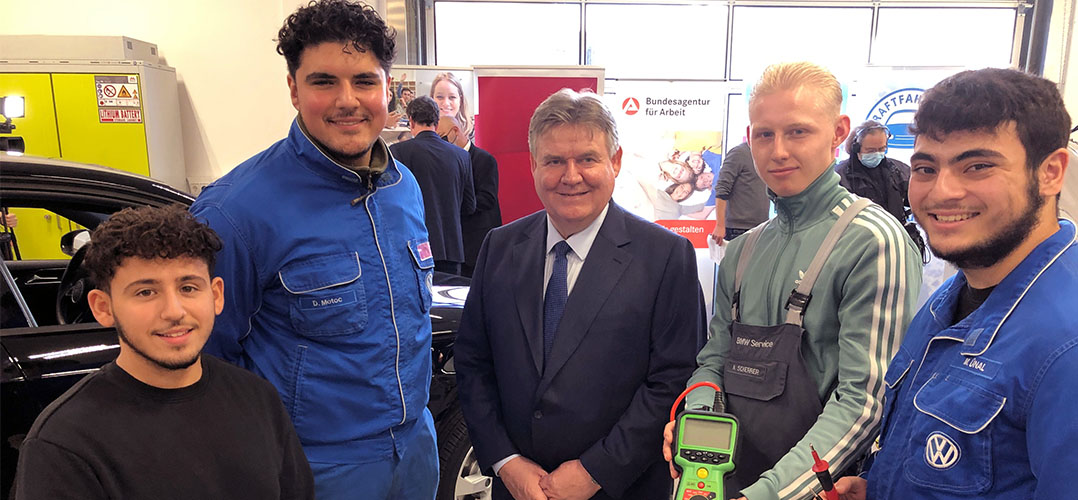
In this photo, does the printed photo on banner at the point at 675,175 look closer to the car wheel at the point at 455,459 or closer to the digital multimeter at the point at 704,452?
the car wheel at the point at 455,459

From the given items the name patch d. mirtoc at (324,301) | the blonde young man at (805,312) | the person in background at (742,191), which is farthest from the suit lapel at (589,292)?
the person in background at (742,191)

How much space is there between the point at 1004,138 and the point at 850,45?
6.39m

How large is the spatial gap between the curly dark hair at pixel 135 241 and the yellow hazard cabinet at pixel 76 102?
4.89 meters

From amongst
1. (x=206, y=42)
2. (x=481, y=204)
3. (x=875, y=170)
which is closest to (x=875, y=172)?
(x=875, y=170)

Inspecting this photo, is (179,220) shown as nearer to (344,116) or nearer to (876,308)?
(344,116)

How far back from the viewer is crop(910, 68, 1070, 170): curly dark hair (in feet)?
2.96

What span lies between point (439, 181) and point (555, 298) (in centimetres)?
264

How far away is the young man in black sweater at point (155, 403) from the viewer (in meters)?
0.99

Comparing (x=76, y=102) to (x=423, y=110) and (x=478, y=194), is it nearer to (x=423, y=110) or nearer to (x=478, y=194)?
(x=423, y=110)

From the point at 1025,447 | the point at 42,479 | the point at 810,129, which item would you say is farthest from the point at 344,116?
the point at 1025,447

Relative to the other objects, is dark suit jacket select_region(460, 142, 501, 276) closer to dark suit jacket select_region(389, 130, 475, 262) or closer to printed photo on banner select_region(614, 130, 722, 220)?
dark suit jacket select_region(389, 130, 475, 262)

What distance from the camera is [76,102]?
5141 millimetres

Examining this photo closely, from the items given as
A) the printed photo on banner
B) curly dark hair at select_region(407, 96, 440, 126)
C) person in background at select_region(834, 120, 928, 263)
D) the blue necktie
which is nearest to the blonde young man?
the blue necktie

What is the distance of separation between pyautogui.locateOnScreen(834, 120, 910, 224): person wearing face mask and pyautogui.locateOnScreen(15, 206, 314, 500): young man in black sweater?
14.2ft
